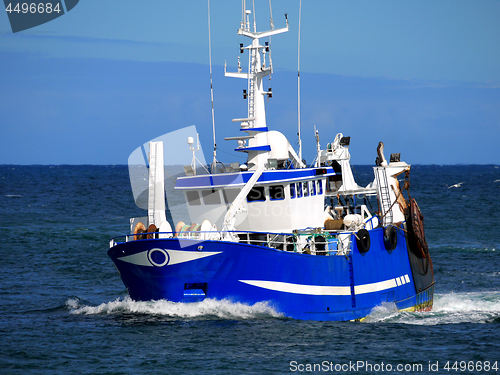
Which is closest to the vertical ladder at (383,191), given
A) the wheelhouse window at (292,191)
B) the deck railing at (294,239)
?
the deck railing at (294,239)

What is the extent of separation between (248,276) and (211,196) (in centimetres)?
397

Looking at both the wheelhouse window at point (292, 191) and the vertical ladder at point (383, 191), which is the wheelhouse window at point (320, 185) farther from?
the vertical ladder at point (383, 191)

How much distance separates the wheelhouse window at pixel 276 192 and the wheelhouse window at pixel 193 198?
266 centimetres

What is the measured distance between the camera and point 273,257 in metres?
25.9

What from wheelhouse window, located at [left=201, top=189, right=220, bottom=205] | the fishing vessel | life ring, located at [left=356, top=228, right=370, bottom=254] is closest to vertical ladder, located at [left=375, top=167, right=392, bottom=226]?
the fishing vessel

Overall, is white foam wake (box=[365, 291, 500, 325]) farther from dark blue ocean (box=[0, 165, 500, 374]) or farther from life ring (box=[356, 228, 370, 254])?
life ring (box=[356, 228, 370, 254])

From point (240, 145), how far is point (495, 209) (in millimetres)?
66634

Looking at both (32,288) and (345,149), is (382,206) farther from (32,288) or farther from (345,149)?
(32,288)

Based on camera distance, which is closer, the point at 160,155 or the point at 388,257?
the point at 160,155

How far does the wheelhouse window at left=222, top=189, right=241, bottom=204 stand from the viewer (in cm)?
2817

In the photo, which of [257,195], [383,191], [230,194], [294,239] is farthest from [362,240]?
[230,194]

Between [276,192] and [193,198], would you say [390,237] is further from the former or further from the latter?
[193,198]

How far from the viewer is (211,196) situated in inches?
1117

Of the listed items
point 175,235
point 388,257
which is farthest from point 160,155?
point 388,257
